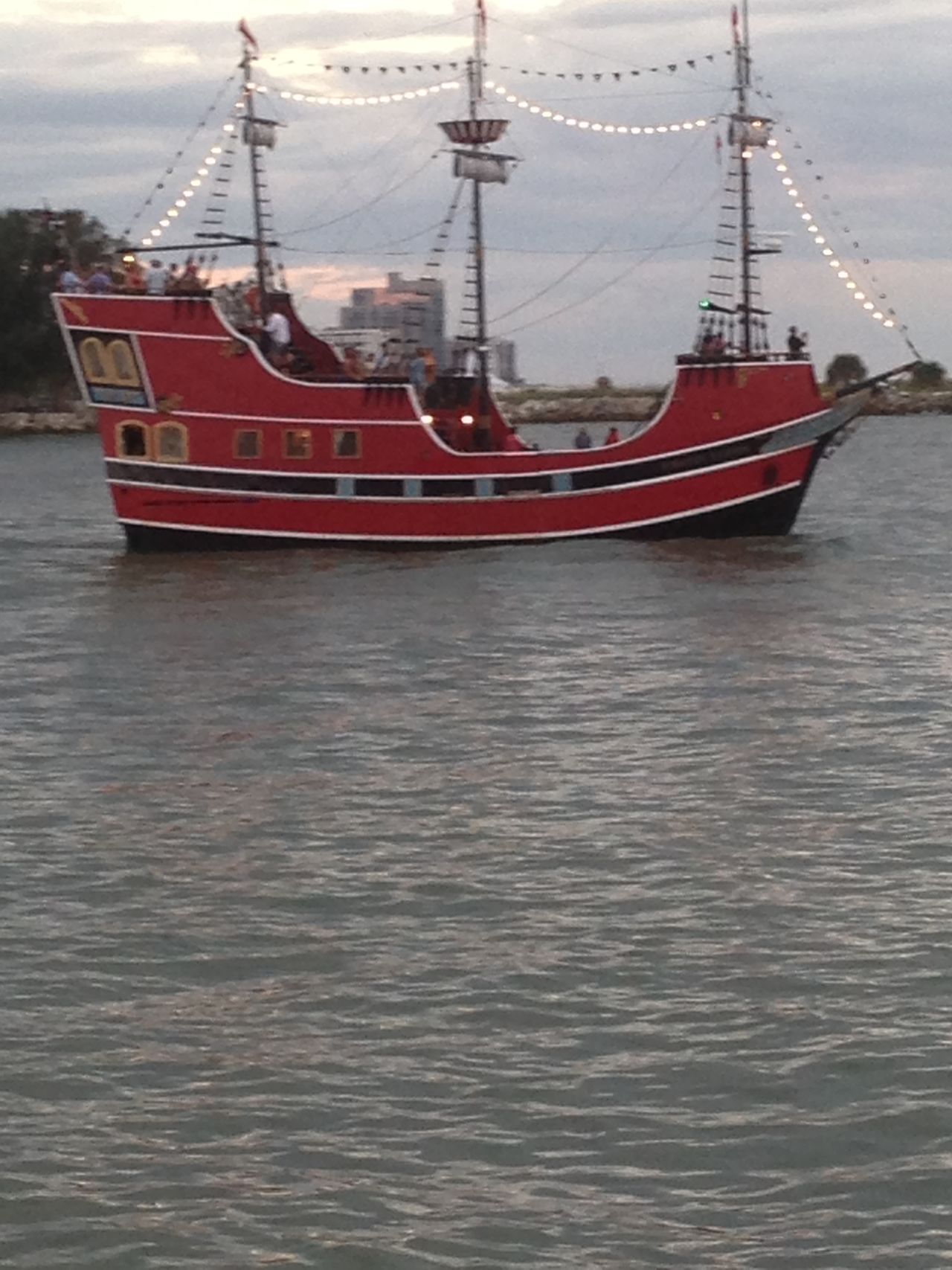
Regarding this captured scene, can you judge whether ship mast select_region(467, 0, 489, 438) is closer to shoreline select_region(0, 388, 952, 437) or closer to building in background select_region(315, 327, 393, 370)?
building in background select_region(315, 327, 393, 370)

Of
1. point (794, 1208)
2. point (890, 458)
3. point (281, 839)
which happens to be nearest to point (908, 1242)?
point (794, 1208)

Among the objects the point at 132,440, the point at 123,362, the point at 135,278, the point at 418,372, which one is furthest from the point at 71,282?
the point at 418,372

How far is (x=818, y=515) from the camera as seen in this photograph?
180ft

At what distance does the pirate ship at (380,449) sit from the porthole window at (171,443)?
33 millimetres

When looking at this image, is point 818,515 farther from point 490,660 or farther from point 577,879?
point 577,879

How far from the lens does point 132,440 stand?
40.3 m

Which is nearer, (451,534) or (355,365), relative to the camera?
(451,534)

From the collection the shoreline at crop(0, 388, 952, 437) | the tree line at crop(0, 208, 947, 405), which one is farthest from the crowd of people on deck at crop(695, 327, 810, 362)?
the shoreline at crop(0, 388, 952, 437)

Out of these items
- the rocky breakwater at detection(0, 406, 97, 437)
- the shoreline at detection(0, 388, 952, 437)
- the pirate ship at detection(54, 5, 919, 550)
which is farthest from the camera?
the shoreline at detection(0, 388, 952, 437)

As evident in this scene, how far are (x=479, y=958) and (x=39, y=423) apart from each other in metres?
127

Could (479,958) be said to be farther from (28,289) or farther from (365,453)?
(28,289)

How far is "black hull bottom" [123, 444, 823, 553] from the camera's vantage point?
132ft

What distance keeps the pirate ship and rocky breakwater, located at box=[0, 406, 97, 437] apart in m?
98.5

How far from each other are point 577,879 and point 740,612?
16753 millimetres
